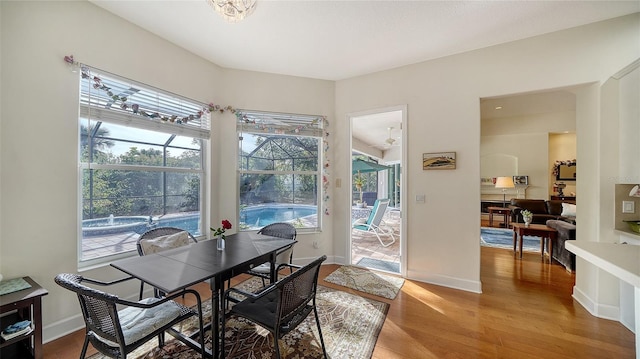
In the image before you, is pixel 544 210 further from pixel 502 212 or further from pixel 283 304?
pixel 283 304

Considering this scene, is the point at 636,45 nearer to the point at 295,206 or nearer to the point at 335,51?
the point at 335,51

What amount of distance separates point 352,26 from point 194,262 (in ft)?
8.68

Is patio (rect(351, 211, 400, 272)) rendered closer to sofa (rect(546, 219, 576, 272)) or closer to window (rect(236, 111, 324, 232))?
window (rect(236, 111, 324, 232))

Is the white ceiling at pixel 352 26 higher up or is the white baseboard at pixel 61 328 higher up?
the white ceiling at pixel 352 26

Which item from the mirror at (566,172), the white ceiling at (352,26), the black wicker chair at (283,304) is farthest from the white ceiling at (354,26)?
the mirror at (566,172)

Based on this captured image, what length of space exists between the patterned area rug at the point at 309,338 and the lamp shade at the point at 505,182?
7.04 m

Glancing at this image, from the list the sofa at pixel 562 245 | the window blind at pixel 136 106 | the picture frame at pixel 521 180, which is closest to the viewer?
the window blind at pixel 136 106

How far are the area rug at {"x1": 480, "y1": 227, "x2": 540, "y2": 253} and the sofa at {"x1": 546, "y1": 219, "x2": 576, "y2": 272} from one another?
891 mm

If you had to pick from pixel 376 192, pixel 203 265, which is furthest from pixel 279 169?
pixel 376 192

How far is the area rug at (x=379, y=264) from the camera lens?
11.8 ft

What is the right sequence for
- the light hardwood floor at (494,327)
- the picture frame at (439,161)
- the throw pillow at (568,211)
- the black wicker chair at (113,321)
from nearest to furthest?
the black wicker chair at (113,321)
the light hardwood floor at (494,327)
the picture frame at (439,161)
the throw pillow at (568,211)

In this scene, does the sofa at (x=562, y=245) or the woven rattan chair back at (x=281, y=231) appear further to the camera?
the sofa at (x=562, y=245)

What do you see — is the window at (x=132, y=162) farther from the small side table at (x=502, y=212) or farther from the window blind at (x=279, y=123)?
the small side table at (x=502, y=212)

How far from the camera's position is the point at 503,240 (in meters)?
5.44
